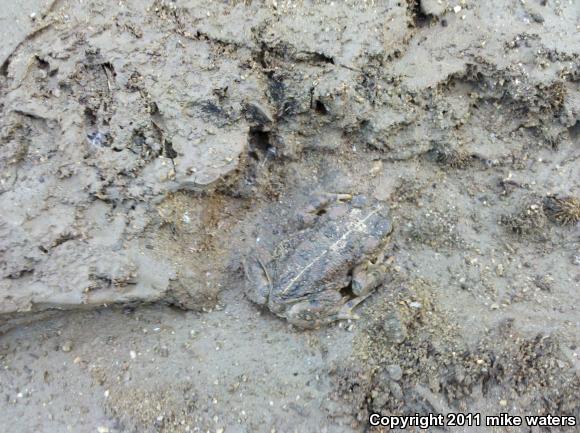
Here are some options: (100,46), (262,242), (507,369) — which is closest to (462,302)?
(507,369)

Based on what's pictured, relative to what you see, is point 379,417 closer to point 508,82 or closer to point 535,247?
point 535,247

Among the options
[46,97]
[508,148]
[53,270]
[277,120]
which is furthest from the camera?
[508,148]

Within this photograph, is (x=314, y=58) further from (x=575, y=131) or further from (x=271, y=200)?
(x=575, y=131)

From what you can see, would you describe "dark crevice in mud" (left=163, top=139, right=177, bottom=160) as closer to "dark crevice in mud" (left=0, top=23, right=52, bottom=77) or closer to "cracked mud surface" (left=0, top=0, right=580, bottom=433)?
"cracked mud surface" (left=0, top=0, right=580, bottom=433)

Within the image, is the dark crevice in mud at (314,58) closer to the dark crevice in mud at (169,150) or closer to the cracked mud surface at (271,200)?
the cracked mud surface at (271,200)

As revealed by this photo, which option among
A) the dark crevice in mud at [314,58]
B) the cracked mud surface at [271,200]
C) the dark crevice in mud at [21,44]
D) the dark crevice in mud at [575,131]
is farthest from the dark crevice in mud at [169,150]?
the dark crevice in mud at [575,131]

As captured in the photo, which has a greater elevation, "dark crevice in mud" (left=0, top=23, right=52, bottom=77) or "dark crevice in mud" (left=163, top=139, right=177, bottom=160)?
"dark crevice in mud" (left=0, top=23, right=52, bottom=77)

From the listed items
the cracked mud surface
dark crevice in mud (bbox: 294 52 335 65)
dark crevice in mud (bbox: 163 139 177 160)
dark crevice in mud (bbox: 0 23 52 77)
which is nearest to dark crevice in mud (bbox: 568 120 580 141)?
the cracked mud surface

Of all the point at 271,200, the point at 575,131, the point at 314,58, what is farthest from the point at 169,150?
the point at 575,131
